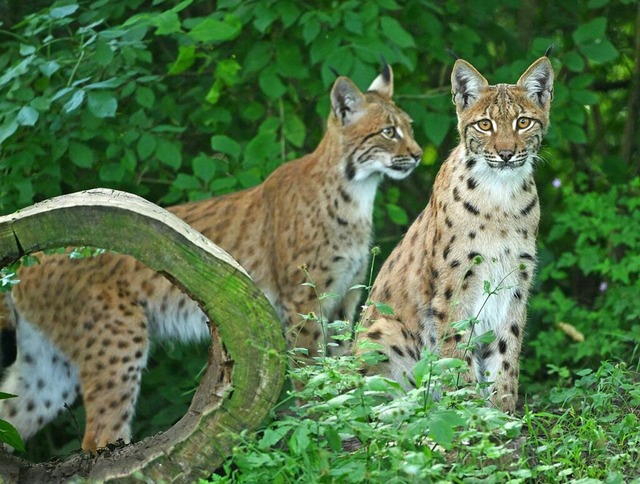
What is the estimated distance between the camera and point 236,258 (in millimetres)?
6980

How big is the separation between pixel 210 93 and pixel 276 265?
1158 mm

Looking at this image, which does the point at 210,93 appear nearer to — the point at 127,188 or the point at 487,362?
the point at 127,188

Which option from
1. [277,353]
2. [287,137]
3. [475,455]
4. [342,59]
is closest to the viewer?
[475,455]

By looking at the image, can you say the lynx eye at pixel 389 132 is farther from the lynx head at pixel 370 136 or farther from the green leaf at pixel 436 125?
the green leaf at pixel 436 125

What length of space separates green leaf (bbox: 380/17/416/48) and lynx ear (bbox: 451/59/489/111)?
124cm

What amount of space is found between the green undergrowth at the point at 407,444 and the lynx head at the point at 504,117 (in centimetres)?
129

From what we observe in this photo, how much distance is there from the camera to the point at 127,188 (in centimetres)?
729

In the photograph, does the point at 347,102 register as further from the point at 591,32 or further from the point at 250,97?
the point at 591,32

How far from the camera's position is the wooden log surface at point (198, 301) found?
13.5 ft

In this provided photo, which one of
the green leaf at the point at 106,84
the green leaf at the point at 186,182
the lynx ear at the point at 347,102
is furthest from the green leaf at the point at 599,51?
the green leaf at the point at 106,84

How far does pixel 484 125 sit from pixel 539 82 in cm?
37

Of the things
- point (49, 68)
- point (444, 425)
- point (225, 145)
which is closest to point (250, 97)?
point (225, 145)

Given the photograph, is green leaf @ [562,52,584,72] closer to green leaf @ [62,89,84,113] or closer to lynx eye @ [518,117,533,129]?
lynx eye @ [518,117,533,129]

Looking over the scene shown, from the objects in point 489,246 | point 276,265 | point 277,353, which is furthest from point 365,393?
point 276,265
